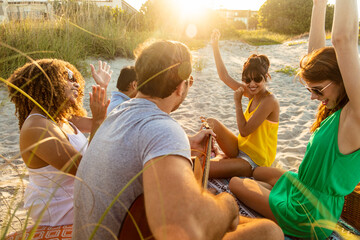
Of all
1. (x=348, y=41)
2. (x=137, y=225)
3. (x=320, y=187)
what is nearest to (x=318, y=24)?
(x=348, y=41)

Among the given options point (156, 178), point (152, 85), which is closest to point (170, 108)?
point (152, 85)

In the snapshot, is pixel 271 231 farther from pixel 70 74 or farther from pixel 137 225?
pixel 70 74

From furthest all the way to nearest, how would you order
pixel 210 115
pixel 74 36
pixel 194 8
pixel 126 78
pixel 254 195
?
pixel 194 8 → pixel 74 36 → pixel 210 115 → pixel 126 78 → pixel 254 195

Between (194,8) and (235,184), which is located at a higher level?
(194,8)

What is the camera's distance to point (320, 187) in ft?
6.23

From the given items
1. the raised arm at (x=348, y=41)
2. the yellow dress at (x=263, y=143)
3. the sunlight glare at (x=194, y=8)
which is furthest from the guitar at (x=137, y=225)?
the sunlight glare at (x=194, y=8)

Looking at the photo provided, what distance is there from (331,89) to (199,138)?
102cm

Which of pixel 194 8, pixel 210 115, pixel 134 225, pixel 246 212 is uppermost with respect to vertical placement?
pixel 194 8

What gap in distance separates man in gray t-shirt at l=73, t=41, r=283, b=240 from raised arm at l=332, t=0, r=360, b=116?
878 mm

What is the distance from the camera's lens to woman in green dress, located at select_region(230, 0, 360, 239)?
149cm

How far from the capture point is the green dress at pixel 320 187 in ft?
5.89

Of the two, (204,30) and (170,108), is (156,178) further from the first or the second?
(204,30)

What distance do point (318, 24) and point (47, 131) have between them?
253 cm

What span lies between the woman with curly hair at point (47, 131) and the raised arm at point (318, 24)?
6.74ft
